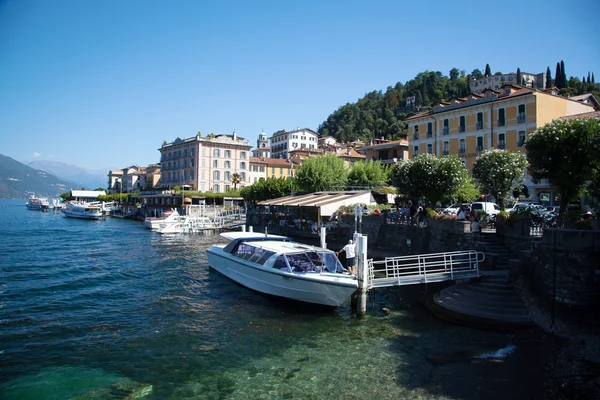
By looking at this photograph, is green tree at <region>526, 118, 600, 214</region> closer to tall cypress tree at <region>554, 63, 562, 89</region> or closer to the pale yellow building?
the pale yellow building

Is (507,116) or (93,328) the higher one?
(507,116)

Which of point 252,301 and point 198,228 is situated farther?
point 198,228

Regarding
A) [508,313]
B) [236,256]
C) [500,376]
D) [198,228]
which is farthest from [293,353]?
[198,228]

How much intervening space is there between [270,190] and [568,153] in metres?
41.8

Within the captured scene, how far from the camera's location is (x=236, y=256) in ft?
67.1

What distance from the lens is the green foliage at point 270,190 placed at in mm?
55000

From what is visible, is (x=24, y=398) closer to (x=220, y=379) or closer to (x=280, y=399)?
(x=220, y=379)

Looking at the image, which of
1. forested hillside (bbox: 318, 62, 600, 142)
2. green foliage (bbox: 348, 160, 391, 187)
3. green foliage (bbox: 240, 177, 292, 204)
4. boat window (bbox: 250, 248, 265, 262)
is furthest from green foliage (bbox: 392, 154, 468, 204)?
forested hillside (bbox: 318, 62, 600, 142)

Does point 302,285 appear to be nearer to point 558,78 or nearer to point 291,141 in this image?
point 291,141

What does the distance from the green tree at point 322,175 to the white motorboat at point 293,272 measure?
27.7 m

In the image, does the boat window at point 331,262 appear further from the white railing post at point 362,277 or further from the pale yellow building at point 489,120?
the pale yellow building at point 489,120

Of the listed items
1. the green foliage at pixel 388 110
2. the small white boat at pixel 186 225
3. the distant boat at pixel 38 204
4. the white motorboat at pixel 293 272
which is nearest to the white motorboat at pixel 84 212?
the small white boat at pixel 186 225

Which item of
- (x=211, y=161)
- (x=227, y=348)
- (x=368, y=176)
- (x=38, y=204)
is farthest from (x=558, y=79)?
(x=38, y=204)

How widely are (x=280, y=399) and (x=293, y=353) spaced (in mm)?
2575
